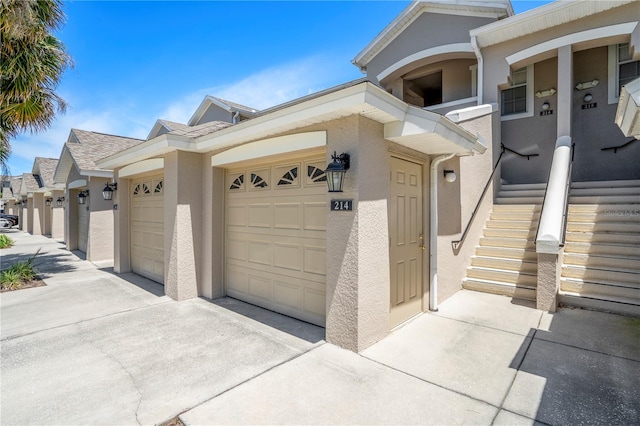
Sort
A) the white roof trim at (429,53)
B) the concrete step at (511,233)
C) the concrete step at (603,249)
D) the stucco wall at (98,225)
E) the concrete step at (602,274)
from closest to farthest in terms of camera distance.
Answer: the concrete step at (602,274)
the concrete step at (603,249)
the concrete step at (511,233)
the white roof trim at (429,53)
the stucco wall at (98,225)

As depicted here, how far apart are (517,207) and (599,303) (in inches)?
125

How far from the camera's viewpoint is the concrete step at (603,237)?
5746 millimetres

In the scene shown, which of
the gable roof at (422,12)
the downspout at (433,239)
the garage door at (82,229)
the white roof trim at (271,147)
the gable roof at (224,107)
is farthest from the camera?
the gable roof at (224,107)

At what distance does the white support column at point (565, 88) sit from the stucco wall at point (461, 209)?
1.72 m

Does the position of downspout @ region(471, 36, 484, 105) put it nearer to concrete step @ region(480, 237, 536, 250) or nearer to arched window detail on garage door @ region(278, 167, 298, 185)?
concrete step @ region(480, 237, 536, 250)

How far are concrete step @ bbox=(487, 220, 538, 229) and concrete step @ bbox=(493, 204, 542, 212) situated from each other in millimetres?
488

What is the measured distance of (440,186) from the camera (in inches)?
221

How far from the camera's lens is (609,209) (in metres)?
6.61

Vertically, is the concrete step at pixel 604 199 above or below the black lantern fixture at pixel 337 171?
below

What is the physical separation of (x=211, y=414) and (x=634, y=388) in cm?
404

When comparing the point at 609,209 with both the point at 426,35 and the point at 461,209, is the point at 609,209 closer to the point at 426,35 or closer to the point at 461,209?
the point at 461,209

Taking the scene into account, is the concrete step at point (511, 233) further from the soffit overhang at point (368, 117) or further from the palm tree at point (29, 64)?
the palm tree at point (29, 64)

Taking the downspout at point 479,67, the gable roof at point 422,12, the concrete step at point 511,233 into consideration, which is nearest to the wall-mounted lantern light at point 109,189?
the gable roof at point 422,12

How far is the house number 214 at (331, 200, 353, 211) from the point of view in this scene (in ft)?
12.4
